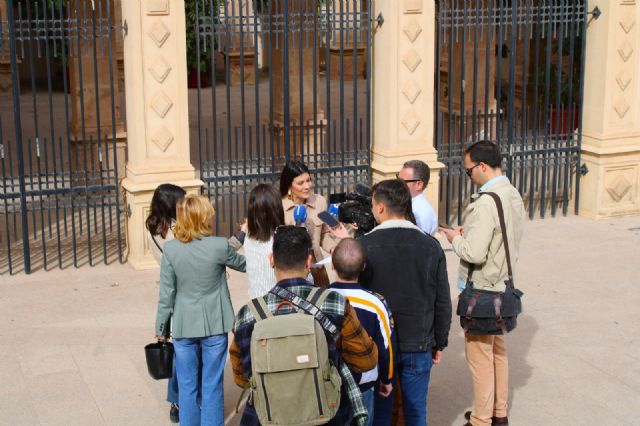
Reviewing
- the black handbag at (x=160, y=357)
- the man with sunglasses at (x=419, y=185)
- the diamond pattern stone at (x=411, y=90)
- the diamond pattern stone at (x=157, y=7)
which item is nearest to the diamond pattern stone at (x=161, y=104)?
the diamond pattern stone at (x=157, y=7)

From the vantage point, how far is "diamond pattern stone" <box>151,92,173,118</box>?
958 centimetres

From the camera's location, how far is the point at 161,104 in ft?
31.5

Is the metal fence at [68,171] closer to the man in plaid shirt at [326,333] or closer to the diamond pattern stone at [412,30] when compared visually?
the diamond pattern stone at [412,30]

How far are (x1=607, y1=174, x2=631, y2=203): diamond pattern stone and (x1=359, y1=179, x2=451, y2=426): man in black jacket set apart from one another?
714 cm

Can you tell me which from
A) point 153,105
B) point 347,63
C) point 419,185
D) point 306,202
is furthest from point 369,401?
point 347,63

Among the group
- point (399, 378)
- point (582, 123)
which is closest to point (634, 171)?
point (582, 123)

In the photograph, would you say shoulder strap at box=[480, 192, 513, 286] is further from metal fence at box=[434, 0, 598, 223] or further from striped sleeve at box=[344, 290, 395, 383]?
metal fence at box=[434, 0, 598, 223]

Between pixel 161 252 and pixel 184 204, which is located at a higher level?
pixel 184 204

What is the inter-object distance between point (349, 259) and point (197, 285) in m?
1.13

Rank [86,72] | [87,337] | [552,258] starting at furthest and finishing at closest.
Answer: [86,72] → [552,258] → [87,337]

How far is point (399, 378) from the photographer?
5.53 m

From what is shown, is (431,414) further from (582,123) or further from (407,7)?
(582,123)

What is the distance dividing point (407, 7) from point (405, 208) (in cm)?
550

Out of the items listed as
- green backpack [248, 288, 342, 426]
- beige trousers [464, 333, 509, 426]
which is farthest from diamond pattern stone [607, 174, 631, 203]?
green backpack [248, 288, 342, 426]
